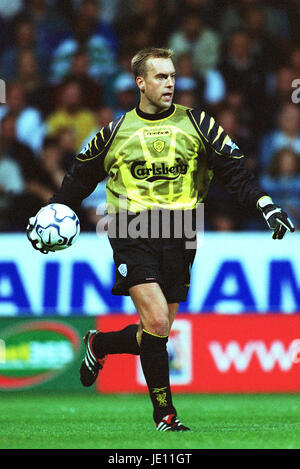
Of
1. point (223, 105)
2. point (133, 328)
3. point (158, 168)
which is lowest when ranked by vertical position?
point (133, 328)

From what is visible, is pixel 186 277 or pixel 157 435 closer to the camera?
pixel 157 435

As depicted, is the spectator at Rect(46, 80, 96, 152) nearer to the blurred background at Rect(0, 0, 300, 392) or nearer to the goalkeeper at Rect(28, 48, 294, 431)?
the blurred background at Rect(0, 0, 300, 392)

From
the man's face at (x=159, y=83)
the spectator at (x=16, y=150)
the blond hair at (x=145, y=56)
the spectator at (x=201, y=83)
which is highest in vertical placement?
the spectator at (x=201, y=83)

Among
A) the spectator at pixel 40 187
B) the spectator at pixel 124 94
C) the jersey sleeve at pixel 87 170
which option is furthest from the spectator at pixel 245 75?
the jersey sleeve at pixel 87 170

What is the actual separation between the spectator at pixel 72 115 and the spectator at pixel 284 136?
1.94 m

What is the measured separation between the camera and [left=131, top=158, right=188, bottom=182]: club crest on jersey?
616cm

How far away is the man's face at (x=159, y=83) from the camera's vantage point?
625 cm

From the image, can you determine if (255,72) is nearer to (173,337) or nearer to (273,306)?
(273,306)

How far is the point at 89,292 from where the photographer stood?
33.9 ft

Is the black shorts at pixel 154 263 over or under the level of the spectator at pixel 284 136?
under

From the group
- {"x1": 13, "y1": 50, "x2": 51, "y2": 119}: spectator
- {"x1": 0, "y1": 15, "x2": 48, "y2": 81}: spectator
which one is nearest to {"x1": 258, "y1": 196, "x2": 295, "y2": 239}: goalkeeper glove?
{"x1": 13, "y1": 50, "x2": 51, "y2": 119}: spectator

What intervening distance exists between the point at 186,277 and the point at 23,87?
651 cm

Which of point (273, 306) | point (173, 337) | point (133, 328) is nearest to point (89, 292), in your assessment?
point (173, 337)

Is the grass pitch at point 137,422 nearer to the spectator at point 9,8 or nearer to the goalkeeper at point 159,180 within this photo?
the goalkeeper at point 159,180
